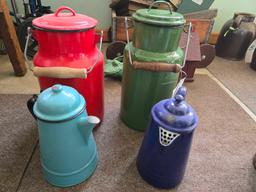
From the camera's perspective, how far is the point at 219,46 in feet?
5.59

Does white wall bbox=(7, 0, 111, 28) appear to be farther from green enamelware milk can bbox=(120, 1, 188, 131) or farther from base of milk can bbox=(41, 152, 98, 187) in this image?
base of milk can bbox=(41, 152, 98, 187)

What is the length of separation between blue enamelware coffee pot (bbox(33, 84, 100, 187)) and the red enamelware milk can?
87 mm

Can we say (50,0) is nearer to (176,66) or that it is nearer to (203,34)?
(203,34)

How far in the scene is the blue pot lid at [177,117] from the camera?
1.79 ft

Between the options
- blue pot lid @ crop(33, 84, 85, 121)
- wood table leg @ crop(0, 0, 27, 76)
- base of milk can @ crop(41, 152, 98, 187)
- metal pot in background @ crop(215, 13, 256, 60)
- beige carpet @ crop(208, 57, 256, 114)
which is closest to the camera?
blue pot lid @ crop(33, 84, 85, 121)

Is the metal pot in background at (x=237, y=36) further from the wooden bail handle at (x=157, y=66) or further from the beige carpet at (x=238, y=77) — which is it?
the wooden bail handle at (x=157, y=66)

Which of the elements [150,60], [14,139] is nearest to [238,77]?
[150,60]

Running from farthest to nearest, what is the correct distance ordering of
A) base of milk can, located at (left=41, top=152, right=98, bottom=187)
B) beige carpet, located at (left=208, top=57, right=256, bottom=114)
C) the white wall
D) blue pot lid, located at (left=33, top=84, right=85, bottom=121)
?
the white wall < beige carpet, located at (left=208, top=57, right=256, bottom=114) < base of milk can, located at (left=41, top=152, right=98, bottom=187) < blue pot lid, located at (left=33, top=84, right=85, bottom=121)

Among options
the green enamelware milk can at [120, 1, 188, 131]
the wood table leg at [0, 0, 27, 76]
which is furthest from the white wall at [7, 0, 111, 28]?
the green enamelware milk can at [120, 1, 188, 131]

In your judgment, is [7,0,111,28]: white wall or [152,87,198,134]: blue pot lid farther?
[7,0,111,28]: white wall

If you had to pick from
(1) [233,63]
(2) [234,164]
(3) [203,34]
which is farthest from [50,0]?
(2) [234,164]

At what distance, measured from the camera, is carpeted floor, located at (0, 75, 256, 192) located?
2.22ft

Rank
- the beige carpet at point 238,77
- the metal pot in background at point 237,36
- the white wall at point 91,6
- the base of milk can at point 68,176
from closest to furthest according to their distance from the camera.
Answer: the base of milk can at point 68,176 < the beige carpet at point 238,77 < the metal pot in background at point 237,36 < the white wall at point 91,6

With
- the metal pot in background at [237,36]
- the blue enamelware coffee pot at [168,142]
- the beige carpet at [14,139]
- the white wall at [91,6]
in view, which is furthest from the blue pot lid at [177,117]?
the white wall at [91,6]
